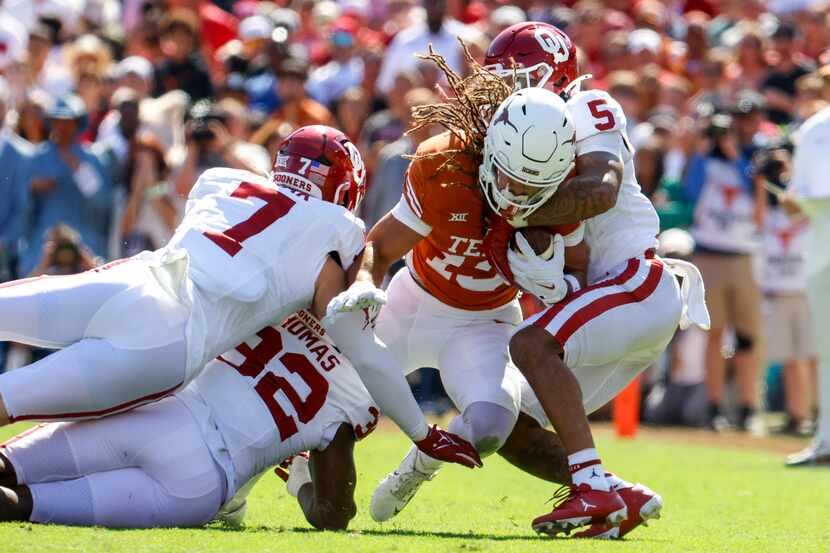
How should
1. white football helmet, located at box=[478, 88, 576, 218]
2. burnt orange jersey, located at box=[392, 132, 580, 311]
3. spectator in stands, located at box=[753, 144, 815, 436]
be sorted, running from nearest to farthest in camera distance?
white football helmet, located at box=[478, 88, 576, 218] < burnt orange jersey, located at box=[392, 132, 580, 311] < spectator in stands, located at box=[753, 144, 815, 436]

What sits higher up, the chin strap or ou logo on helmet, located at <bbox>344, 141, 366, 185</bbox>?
the chin strap

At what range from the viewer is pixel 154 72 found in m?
13.5

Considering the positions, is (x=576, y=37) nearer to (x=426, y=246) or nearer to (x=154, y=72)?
(x=154, y=72)

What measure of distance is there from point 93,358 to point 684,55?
9595 mm

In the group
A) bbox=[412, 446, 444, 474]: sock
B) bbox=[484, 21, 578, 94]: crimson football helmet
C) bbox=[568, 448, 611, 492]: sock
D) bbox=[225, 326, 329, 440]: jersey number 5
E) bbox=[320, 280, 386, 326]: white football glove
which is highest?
bbox=[484, 21, 578, 94]: crimson football helmet

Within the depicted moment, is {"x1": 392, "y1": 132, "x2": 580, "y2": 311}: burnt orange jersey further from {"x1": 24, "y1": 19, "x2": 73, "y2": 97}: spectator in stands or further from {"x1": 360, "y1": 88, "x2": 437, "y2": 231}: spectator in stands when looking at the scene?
{"x1": 24, "y1": 19, "x2": 73, "y2": 97}: spectator in stands

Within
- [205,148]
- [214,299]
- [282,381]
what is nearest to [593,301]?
[282,381]

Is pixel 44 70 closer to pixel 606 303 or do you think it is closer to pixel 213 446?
pixel 213 446

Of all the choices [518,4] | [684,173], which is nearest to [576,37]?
[518,4]

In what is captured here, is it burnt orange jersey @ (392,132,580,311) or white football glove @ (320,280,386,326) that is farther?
burnt orange jersey @ (392,132,580,311)

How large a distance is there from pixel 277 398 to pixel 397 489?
689 mm

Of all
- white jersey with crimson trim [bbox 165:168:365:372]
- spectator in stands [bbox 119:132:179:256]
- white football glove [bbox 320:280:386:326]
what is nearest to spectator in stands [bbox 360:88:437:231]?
spectator in stands [bbox 119:132:179:256]

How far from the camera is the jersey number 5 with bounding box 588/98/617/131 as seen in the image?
600cm

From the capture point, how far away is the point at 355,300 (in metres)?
5.38
